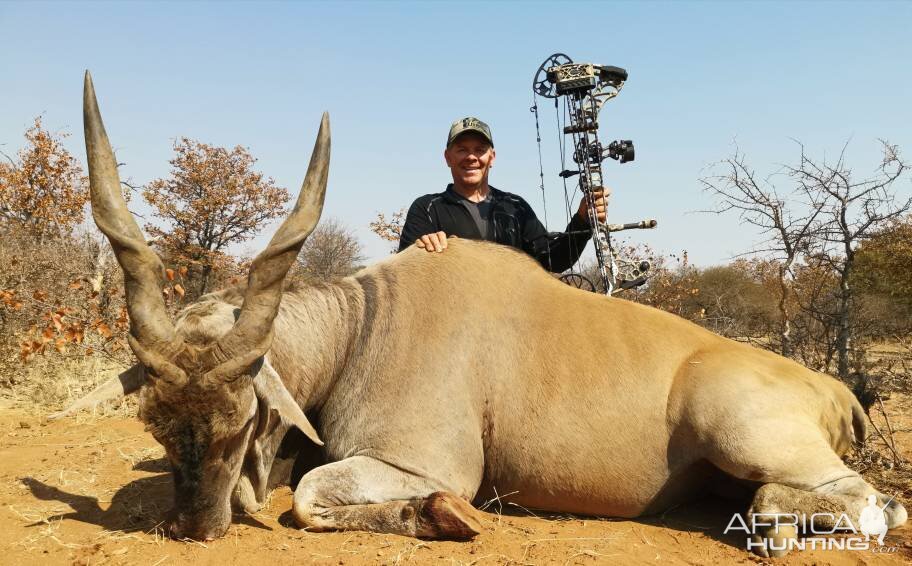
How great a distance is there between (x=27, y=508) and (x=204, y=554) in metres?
1.53

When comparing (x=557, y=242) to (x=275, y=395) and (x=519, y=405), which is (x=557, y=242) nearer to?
(x=519, y=405)

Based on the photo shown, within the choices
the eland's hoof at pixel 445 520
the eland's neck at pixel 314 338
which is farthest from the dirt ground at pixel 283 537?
the eland's neck at pixel 314 338

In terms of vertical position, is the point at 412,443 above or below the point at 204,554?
above

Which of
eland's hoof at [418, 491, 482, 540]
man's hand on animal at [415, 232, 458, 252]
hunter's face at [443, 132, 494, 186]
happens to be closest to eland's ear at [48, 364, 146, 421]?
A: eland's hoof at [418, 491, 482, 540]

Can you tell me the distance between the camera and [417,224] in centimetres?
591

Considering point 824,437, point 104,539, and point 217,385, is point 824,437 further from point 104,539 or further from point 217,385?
point 104,539


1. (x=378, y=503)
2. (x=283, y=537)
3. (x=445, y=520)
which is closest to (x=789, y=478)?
(x=445, y=520)

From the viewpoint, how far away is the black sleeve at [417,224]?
5.81 meters

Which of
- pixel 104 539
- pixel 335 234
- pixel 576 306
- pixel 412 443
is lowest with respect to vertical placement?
pixel 104 539

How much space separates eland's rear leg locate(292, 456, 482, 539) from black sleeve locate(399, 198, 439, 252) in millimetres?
2490

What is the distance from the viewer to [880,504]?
Answer: 3471 mm

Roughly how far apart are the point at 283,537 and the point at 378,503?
1.71ft

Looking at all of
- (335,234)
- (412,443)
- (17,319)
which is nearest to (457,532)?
(412,443)

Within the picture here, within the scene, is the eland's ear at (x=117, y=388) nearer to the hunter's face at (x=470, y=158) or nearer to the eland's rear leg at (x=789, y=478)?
the eland's rear leg at (x=789, y=478)
